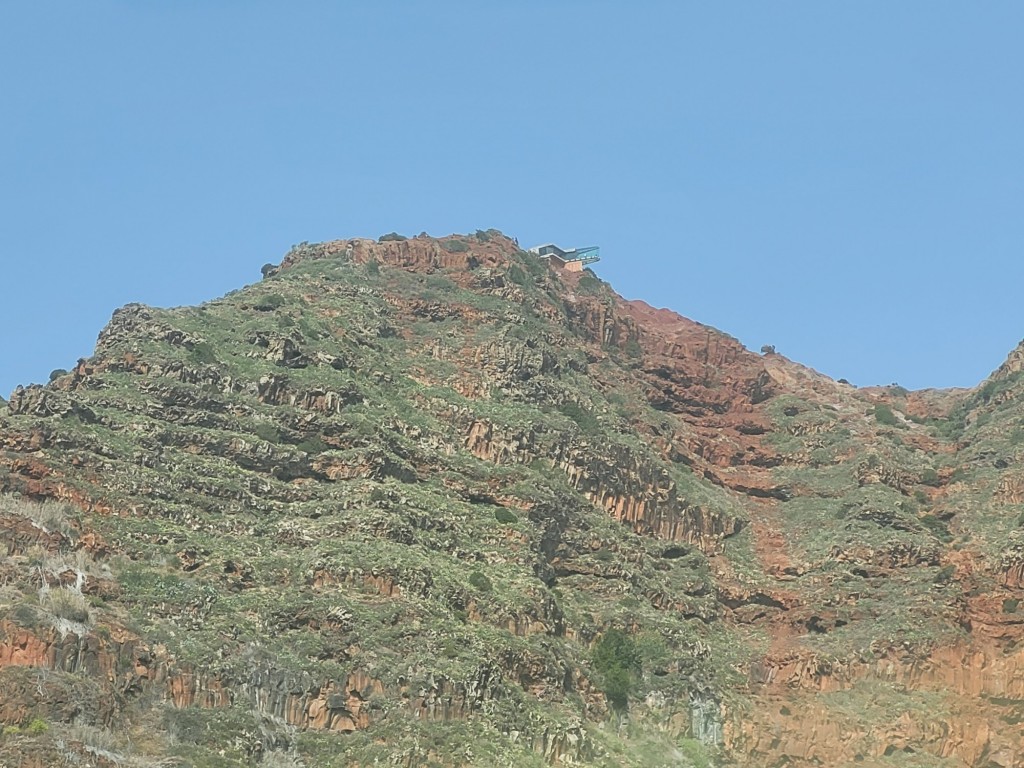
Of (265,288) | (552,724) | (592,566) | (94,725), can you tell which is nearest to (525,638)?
(552,724)

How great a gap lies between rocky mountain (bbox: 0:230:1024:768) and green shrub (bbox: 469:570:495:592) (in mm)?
293

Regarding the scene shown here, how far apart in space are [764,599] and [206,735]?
140 feet

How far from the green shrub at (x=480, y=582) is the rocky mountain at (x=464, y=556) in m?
0.29

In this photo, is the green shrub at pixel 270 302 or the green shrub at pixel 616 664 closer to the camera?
the green shrub at pixel 616 664

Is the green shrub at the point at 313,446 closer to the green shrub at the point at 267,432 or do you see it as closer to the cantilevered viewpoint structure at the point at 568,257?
the green shrub at the point at 267,432

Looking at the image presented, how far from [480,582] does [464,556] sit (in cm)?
384

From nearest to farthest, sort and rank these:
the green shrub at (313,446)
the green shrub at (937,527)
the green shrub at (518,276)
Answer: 1. the green shrub at (313,446)
2. the green shrub at (937,527)
3. the green shrub at (518,276)

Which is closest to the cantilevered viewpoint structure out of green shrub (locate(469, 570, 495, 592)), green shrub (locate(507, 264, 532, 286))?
green shrub (locate(507, 264, 532, 286))

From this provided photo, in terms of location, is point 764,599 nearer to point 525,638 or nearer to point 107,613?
point 525,638

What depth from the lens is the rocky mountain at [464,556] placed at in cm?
6506

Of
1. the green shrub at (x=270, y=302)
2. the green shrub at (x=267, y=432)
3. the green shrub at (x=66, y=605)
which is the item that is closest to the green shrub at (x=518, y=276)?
the green shrub at (x=270, y=302)

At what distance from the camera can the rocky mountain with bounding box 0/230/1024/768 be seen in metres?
65.1

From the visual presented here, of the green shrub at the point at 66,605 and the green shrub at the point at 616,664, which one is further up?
the green shrub at the point at 616,664

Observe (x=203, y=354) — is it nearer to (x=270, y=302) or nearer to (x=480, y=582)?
(x=270, y=302)
